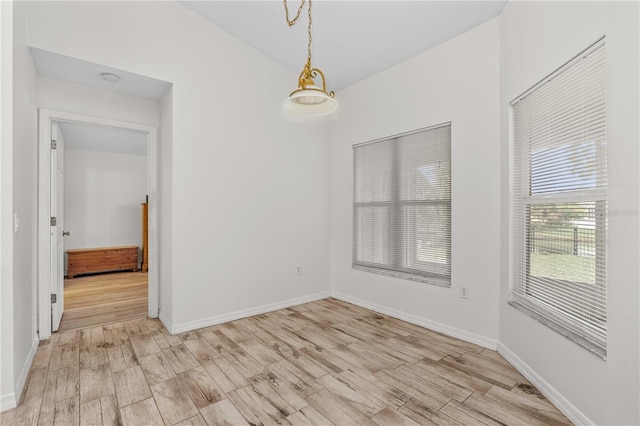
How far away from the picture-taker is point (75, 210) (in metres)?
6.08

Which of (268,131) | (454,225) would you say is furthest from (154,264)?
(454,225)

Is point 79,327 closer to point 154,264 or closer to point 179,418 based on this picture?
point 154,264

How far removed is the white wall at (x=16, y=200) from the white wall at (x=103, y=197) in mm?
3923

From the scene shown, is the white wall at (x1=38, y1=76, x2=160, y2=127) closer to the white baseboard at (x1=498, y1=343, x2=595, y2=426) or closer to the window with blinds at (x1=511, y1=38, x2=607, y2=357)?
the window with blinds at (x1=511, y1=38, x2=607, y2=357)

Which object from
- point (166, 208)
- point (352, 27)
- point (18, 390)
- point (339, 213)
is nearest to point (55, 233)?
point (166, 208)

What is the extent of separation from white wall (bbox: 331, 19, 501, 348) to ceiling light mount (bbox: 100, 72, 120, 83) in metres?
2.75

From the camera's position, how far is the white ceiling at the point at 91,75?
2.61 metres

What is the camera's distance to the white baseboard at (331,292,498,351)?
9.01 ft

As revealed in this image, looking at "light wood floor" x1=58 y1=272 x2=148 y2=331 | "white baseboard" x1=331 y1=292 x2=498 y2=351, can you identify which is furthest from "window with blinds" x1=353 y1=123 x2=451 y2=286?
"light wood floor" x1=58 y1=272 x2=148 y2=331

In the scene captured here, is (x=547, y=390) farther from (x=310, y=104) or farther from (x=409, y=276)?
(x=310, y=104)

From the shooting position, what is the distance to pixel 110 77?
293cm

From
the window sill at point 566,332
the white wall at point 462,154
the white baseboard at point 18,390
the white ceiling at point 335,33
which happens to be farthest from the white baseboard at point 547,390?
the white baseboard at point 18,390

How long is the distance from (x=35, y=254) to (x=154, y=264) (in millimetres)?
1016

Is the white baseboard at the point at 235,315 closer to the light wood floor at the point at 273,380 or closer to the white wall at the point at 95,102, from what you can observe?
the light wood floor at the point at 273,380
